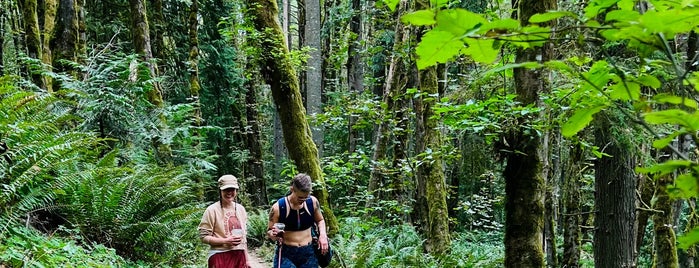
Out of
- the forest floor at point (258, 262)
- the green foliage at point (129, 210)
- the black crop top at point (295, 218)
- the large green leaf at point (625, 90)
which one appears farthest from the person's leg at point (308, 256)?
the forest floor at point (258, 262)

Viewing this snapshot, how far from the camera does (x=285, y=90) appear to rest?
32.2 ft

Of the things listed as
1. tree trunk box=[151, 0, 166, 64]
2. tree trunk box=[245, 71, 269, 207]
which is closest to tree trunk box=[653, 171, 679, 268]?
tree trunk box=[151, 0, 166, 64]

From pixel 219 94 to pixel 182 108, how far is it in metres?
10.6

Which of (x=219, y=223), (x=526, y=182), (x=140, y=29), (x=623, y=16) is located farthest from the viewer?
(x=140, y=29)

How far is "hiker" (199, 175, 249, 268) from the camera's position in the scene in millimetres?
5570

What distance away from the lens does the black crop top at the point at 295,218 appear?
5.68m

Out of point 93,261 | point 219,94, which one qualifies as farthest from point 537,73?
point 219,94

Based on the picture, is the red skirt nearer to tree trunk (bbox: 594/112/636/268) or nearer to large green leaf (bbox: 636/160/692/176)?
large green leaf (bbox: 636/160/692/176)

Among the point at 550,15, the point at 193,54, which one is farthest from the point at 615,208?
the point at 193,54

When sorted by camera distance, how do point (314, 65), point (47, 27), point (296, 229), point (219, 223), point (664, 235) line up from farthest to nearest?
point (314, 65)
point (47, 27)
point (664, 235)
point (296, 229)
point (219, 223)

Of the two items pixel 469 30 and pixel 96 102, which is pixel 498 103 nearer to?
pixel 469 30

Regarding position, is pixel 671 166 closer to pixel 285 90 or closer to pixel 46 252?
pixel 46 252

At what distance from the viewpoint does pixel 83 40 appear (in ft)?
36.9

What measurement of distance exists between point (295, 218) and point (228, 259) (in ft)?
2.83
